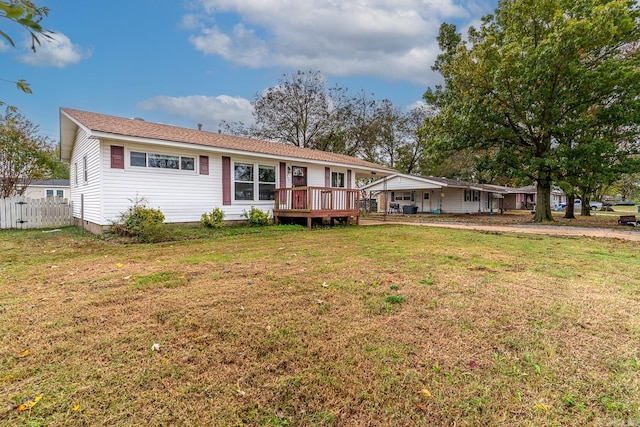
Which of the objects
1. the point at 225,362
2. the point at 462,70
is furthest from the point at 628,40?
the point at 225,362

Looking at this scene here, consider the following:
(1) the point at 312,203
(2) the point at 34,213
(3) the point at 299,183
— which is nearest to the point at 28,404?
(1) the point at 312,203

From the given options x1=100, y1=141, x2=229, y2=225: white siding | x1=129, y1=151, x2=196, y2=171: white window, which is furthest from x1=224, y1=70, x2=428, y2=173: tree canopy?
x1=129, y1=151, x2=196, y2=171: white window

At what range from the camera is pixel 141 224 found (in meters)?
8.30

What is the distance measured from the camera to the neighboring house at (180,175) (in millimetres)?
8844

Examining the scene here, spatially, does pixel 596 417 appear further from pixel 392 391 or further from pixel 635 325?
pixel 635 325

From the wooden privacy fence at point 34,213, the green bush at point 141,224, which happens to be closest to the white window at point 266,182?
the green bush at point 141,224

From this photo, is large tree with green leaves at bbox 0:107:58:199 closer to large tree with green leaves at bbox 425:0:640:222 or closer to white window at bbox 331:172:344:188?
white window at bbox 331:172:344:188

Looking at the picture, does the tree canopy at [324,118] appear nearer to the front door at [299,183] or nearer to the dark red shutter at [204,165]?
the front door at [299,183]

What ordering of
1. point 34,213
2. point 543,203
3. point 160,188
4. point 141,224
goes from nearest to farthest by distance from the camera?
1. point 141,224
2. point 160,188
3. point 34,213
4. point 543,203

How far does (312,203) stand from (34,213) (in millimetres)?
10108

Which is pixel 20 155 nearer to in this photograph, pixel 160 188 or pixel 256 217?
pixel 160 188

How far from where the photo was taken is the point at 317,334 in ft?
8.89

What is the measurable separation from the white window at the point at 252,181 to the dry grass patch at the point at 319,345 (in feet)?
22.3

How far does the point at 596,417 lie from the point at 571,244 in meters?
8.11
